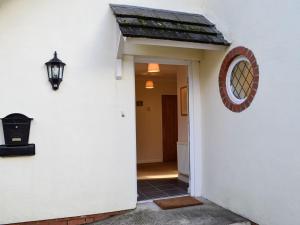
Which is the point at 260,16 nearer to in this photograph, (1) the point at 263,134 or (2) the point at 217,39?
(2) the point at 217,39

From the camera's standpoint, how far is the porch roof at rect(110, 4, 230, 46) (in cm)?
406

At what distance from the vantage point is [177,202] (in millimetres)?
4891

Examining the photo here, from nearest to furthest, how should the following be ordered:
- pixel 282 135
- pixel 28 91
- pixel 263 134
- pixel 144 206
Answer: pixel 282 135
pixel 263 134
pixel 28 91
pixel 144 206

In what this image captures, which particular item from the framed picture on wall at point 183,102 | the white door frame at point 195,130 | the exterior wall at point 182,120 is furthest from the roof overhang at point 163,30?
the framed picture on wall at point 183,102

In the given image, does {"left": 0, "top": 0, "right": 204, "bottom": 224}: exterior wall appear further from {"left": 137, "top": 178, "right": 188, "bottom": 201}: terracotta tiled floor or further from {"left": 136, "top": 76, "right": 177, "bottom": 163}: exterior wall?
{"left": 136, "top": 76, "right": 177, "bottom": 163}: exterior wall

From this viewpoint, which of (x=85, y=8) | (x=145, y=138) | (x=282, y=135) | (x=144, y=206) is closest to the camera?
(x=282, y=135)

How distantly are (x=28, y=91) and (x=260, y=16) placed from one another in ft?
11.3

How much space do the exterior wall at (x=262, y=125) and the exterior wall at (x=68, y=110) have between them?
1.47 m

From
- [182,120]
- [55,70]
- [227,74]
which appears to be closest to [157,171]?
[182,120]

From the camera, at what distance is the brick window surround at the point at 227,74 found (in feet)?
13.0

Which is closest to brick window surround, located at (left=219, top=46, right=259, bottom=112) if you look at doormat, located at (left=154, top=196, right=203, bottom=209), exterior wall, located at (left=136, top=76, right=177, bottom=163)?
doormat, located at (left=154, top=196, right=203, bottom=209)

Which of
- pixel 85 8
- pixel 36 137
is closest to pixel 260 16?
pixel 85 8

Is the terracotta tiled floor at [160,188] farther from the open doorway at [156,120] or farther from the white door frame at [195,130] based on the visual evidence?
the open doorway at [156,120]

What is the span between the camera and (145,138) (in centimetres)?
971
